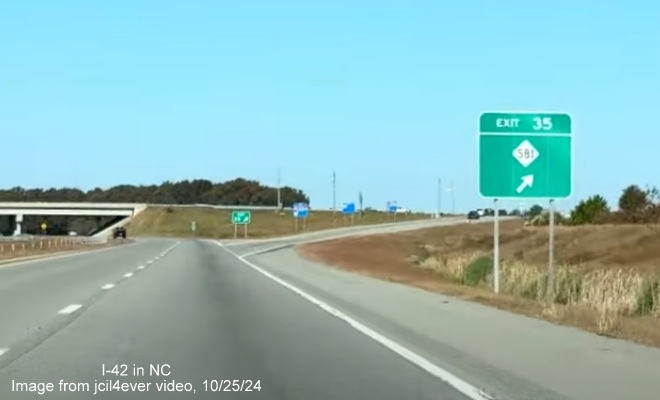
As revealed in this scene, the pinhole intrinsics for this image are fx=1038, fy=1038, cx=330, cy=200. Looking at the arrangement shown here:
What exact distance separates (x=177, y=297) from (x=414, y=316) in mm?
7740

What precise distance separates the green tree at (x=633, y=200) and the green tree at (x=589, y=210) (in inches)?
74.7

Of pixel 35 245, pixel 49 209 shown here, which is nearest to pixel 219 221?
pixel 49 209

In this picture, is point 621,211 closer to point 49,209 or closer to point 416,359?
point 416,359

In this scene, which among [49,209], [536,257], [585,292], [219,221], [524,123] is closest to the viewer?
[524,123]

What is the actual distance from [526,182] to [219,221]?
157335 millimetres

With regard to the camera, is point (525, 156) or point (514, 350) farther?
point (525, 156)

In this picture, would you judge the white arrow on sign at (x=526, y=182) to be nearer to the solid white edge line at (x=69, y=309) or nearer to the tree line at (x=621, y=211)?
the solid white edge line at (x=69, y=309)

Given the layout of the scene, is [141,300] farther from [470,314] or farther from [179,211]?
[179,211]

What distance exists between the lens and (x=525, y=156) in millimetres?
25859

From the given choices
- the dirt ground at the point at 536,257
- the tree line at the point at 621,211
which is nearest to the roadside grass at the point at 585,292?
the dirt ground at the point at 536,257

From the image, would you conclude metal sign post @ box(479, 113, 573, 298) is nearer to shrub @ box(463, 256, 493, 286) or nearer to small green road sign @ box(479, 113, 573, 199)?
small green road sign @ box(479, 113, 573, 199)

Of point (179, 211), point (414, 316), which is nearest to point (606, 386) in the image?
point (414, 316)

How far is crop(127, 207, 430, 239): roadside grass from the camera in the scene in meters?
159

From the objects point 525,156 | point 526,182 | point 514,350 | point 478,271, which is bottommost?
point 478,271
